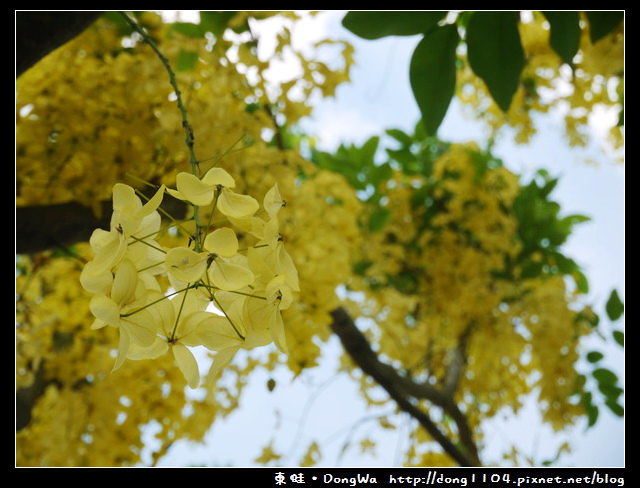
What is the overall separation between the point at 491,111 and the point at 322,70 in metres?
1.01

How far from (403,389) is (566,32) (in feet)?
2.52

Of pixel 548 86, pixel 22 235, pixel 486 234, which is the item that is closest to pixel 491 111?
pixel 548 86

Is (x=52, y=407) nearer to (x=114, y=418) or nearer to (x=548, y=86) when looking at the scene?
(x=114, y=418)

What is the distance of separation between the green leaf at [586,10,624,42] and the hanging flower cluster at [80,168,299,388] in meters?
0.47

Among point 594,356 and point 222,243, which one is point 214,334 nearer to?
point 222,243

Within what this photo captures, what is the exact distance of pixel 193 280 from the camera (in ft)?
0.91

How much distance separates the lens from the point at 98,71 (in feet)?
2.43

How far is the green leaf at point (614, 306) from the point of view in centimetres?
108

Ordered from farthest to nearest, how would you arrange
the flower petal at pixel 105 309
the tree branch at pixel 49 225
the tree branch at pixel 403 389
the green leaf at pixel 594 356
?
the green leaf at pixel 594 356
the tree branch at pixel 403 389
the tree branch at pixel 49 225
the flower petal at pixel 105 309

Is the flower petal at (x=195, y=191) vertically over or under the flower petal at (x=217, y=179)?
under

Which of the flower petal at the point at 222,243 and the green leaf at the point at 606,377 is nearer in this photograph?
the flower petal at the point at 222,243

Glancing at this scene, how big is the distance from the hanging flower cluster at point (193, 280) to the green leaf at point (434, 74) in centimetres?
29

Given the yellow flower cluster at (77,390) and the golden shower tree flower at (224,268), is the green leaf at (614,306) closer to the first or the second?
the yellow flower cluster at (77,390)
